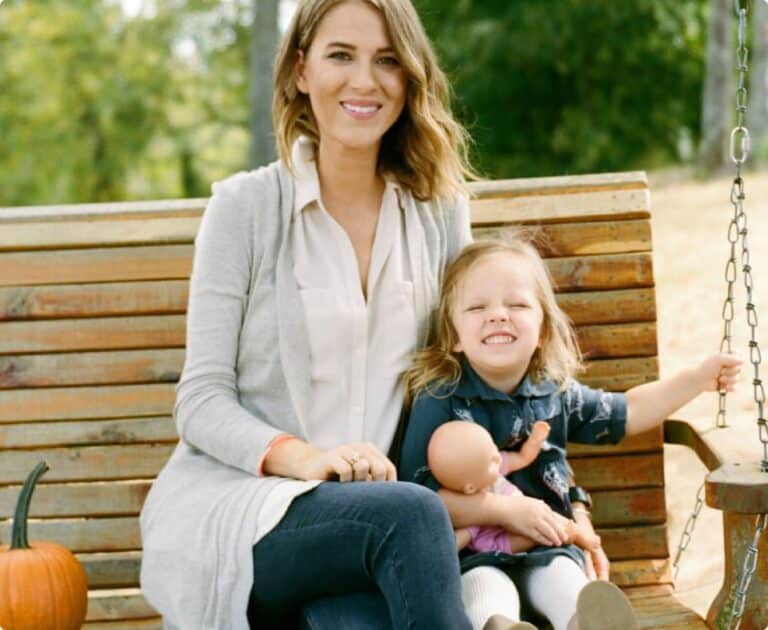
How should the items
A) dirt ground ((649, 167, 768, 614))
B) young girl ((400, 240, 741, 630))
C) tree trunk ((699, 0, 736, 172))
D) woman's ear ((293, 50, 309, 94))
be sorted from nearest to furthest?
young girl ((400, 240, 741, 630)) → woman's ear ((293, 50, 309, 94)) → dirt ground ((649, 167, 768, 614)) → tree trunk ((699, 0, 736, 172))

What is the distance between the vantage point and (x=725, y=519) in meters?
2.99

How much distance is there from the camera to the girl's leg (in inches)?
113

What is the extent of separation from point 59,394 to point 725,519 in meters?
1.66

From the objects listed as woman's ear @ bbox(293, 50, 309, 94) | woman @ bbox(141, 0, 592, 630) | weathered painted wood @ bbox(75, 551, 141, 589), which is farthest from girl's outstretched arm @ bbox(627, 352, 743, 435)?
weathered painted wood @ bbox(75, 551, 141, 589)

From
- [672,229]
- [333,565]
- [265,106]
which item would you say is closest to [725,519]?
[333,565]

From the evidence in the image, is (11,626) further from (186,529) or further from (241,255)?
(241,255)

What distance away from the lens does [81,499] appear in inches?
140

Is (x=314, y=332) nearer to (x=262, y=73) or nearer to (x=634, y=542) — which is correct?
(x=634, y=542)

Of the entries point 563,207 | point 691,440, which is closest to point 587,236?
point 563,207

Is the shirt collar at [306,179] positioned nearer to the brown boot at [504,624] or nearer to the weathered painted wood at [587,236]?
the weathered painted wood at [587,236]

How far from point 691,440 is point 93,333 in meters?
1.50

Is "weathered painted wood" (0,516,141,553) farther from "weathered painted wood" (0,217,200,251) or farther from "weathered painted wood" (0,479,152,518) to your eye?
"weathered painted wood" (0,217,200,251)

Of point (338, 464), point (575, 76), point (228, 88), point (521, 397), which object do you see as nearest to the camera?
point (338, 464)

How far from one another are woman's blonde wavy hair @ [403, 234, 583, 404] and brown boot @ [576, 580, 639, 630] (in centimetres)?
66
